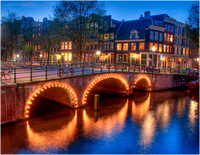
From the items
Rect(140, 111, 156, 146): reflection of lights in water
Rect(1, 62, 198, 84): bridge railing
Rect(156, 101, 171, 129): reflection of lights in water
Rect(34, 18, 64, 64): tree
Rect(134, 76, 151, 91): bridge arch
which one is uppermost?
Rect(34, 18, 64, 64): tree

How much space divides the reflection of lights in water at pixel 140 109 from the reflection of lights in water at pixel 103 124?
1.10 metres

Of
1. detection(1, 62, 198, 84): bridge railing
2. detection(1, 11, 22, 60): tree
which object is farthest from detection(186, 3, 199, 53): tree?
detection(1, 11, 22, 60): tree

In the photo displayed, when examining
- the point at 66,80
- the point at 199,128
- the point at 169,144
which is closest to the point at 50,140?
the point at 66,80

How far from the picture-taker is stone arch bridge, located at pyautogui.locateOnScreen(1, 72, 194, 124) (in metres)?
12.7

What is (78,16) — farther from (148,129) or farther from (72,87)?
(148,129)

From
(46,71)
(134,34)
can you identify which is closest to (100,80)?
(46,71)

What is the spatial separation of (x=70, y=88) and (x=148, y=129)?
743 cm

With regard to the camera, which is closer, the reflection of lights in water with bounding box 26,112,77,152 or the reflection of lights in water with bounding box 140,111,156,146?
the reflection of lights in water with bounding box 26,112,77,152

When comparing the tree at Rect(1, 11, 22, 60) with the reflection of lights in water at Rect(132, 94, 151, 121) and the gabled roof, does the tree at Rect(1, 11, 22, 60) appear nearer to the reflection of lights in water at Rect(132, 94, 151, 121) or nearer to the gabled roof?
the gabled roof

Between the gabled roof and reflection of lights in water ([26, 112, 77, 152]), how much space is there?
30906mm

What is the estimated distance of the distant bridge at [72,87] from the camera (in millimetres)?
12719

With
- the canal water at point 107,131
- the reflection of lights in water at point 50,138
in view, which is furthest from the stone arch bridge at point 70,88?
the reflection of lights in water at point 50,138

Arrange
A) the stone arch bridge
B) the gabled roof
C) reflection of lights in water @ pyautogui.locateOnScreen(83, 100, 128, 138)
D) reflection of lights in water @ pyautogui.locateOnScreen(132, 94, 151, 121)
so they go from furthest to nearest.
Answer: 1. the gabled roof
2. reflection of lights in water @ pyautogui.locateOnScreen(132, 94, 151, 121)
3. reflection of lights in water @ pyautogui.locateOnScreen(83, 100, 128, 138)
4. the stone arch bridge

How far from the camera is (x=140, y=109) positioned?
19109 mm
